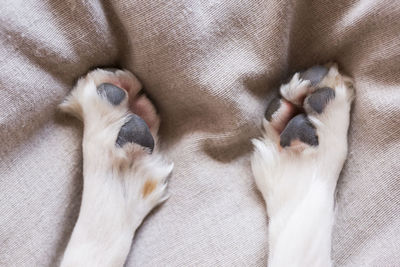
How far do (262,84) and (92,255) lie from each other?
483mm

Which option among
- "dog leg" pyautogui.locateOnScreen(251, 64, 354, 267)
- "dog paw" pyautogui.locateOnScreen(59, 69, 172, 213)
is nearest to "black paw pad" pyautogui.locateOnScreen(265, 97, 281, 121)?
"dog leg" pyautogui.locateOnScreen(251, 64, 354, 267)

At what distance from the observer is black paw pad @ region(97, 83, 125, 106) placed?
1003 millimetres

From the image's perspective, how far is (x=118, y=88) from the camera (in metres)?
1.01

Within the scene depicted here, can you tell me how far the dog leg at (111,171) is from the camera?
97cm

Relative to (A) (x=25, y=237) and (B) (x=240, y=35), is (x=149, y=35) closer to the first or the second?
(B) (x=240, y=35)

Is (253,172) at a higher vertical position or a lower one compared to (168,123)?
lower

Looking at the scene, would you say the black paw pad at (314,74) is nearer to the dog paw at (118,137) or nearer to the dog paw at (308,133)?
the dog paw at (308,133)

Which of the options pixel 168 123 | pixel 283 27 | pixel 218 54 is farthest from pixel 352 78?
pixel 168 123

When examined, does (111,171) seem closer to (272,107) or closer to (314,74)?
(272,107)

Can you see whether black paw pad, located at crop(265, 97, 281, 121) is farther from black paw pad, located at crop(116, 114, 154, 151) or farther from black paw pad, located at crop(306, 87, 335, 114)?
black paw pad, located at crop(116, 114, 154, 151)

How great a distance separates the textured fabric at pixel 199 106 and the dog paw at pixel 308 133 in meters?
0.03

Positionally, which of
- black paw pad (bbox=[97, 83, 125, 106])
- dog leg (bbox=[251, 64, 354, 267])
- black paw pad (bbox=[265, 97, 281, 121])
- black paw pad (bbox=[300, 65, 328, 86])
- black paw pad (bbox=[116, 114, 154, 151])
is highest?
black paw pad (bbox=[97, 83, 125, 106])

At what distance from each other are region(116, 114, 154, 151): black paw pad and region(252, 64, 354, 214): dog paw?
237 mm

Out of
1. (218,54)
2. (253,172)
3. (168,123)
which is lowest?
(253,172)
